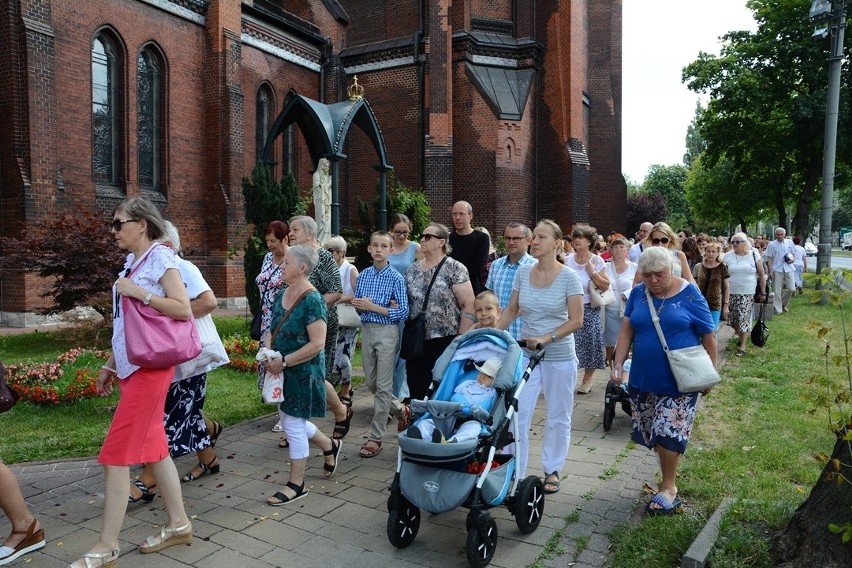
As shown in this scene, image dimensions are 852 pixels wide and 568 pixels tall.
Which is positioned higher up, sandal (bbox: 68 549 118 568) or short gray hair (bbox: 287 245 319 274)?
short gray hair (bbox: 287 245 319 274)

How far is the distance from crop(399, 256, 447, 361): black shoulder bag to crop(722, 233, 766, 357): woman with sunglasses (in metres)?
6.35

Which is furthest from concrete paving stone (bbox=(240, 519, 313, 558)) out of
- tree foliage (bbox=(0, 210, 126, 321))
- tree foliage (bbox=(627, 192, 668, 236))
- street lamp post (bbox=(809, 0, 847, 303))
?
tree foliage (bbox=(627, 192, 668, 236))

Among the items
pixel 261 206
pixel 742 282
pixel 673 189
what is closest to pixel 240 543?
pixel 742 282

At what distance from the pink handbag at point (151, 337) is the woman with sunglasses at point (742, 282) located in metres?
8.78

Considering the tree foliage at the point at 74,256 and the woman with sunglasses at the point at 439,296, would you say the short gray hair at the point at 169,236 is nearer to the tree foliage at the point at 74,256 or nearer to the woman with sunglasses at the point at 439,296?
the woman with sunglasses at the point at 439,296

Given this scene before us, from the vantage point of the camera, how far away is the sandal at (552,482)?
4652 millimetres

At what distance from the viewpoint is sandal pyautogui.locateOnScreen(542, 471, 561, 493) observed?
4.65 meters

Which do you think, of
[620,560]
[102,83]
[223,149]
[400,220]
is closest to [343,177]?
[223,149]

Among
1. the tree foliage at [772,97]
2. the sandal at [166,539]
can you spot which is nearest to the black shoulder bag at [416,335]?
the sandal at [166,539]

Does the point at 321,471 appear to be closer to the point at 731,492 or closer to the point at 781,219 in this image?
the point at 731,492

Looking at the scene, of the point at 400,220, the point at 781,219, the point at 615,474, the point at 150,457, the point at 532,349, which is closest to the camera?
the point at 150,457

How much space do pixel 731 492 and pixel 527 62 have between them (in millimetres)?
21693

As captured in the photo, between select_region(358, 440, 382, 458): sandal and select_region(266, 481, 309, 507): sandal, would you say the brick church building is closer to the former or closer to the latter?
select_region(358, 440, 382, 458): sandal

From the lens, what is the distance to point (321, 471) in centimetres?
514
